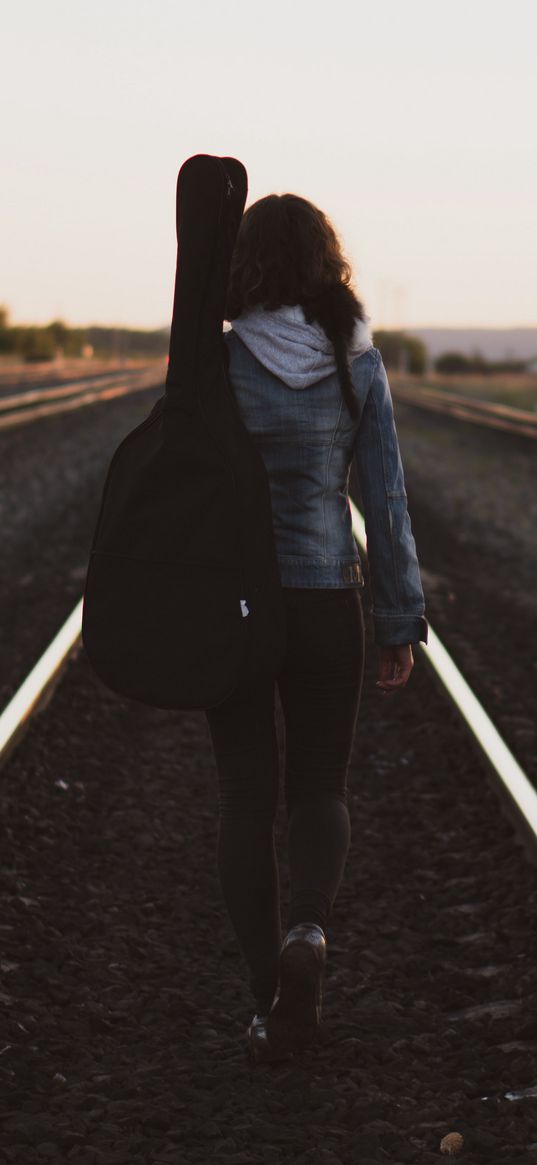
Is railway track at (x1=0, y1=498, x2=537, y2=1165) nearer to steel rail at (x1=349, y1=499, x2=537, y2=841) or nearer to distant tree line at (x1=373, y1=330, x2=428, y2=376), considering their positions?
steel rail at (x1=349, y1=499, x2=537, y2=841)

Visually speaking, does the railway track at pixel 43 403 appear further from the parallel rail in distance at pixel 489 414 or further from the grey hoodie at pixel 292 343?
the grey hoodie at pixel 292 343

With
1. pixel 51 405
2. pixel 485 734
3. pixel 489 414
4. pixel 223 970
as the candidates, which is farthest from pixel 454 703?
pixel 489 414

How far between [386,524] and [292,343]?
0.42 metres

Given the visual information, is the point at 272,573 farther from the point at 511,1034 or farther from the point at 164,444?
the point at 511,1034

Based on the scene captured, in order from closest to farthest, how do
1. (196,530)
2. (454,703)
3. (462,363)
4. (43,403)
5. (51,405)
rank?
(196,530) < (454,703) < (51,405) < (43,403) < (462,363)

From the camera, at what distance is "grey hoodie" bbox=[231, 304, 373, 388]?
2.80 meters

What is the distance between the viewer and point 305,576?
2867 mm

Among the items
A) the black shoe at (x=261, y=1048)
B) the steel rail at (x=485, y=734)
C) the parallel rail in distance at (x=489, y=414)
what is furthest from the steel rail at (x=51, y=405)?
the black shoe at (x=261, y=1048)

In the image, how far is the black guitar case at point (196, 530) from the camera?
2742 millimetres

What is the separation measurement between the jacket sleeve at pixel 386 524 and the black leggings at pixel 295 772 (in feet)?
0.23

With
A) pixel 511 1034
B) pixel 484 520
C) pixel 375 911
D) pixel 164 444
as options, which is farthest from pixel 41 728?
pixel 484 520

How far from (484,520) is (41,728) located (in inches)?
325

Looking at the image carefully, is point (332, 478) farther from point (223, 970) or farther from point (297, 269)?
point (223, 970)

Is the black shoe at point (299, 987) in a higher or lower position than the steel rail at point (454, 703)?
higher
